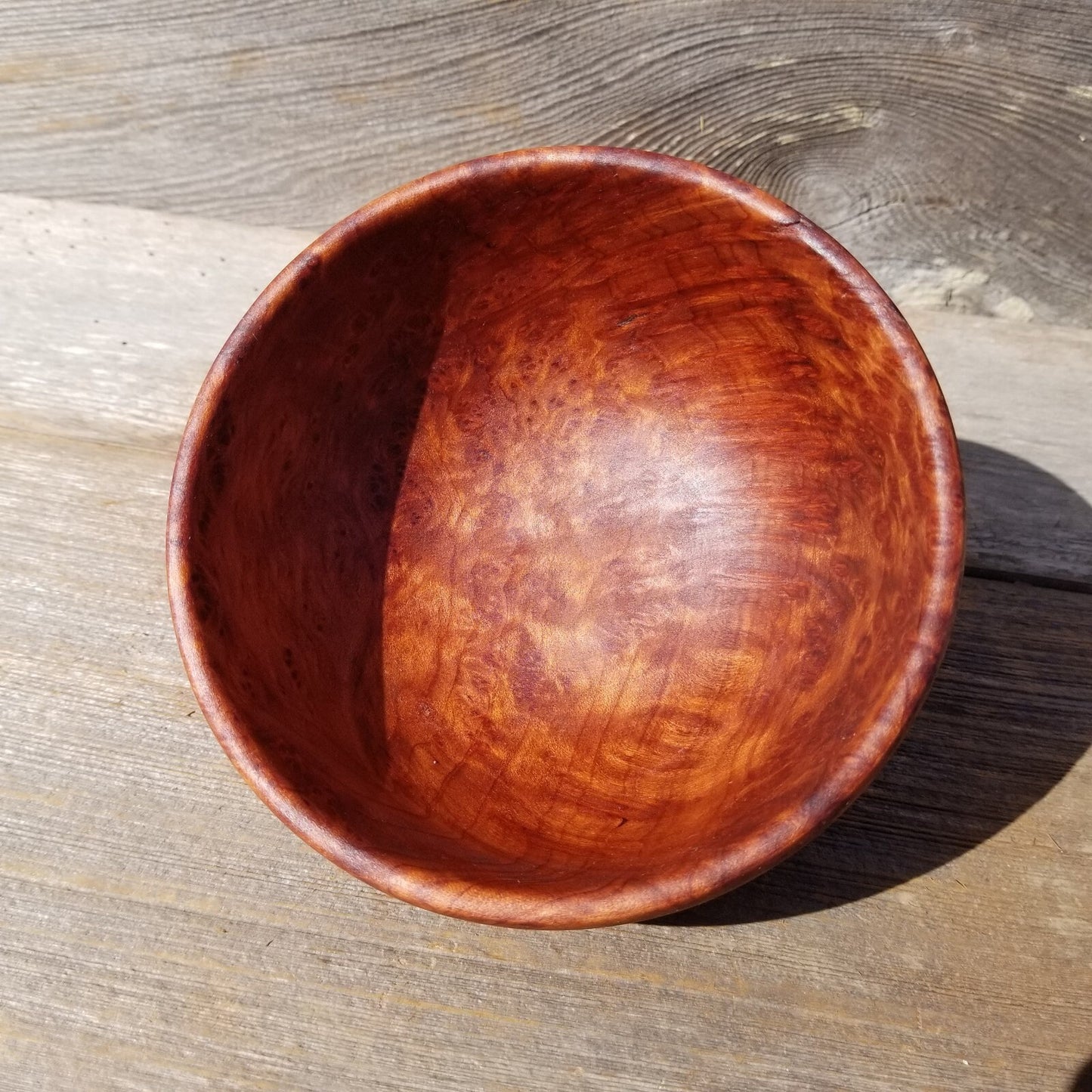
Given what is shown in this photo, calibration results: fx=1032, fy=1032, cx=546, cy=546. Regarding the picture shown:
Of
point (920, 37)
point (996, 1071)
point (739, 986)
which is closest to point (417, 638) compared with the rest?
point (739, 986)

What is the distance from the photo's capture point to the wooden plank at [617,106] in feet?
3.26

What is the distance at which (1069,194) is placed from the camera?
1053 mm

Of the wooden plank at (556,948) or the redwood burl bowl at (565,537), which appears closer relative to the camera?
the redwood burl bowl at (565,537)

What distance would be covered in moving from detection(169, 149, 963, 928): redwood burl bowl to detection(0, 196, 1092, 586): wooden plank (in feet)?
0.92

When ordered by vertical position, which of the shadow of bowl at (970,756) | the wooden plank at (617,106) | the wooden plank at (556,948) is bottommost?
the wooden plank at (556,948)

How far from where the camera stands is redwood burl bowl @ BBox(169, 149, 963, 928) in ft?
2.18

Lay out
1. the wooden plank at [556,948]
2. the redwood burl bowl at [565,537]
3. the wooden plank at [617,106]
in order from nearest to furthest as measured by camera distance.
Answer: the redwood burl bowl at [565,537] < the wooden plank at [556,948] < the wooden plank at [617,106]

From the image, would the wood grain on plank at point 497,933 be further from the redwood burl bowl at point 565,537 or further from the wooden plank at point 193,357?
the redwood burl bowl at point 565,537

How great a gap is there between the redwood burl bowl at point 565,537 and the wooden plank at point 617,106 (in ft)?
1.02

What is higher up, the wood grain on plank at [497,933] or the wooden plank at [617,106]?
the wooden plank at [617,106]

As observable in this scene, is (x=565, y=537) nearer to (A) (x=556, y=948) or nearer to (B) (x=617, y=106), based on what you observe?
(A) (x=556, y=948)

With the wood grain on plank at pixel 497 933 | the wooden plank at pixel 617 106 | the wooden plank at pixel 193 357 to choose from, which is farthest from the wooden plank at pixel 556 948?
the wooden plank at pixel 617 106

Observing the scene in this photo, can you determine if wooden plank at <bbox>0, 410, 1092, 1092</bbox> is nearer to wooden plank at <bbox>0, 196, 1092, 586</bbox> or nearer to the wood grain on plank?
the wood grain on plank

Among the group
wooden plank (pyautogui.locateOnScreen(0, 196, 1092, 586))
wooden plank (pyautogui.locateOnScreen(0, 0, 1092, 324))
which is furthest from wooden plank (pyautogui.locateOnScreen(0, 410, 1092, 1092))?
wooden plank (pyautogui.locateOnScreen(0, 0, 1092, 324))
